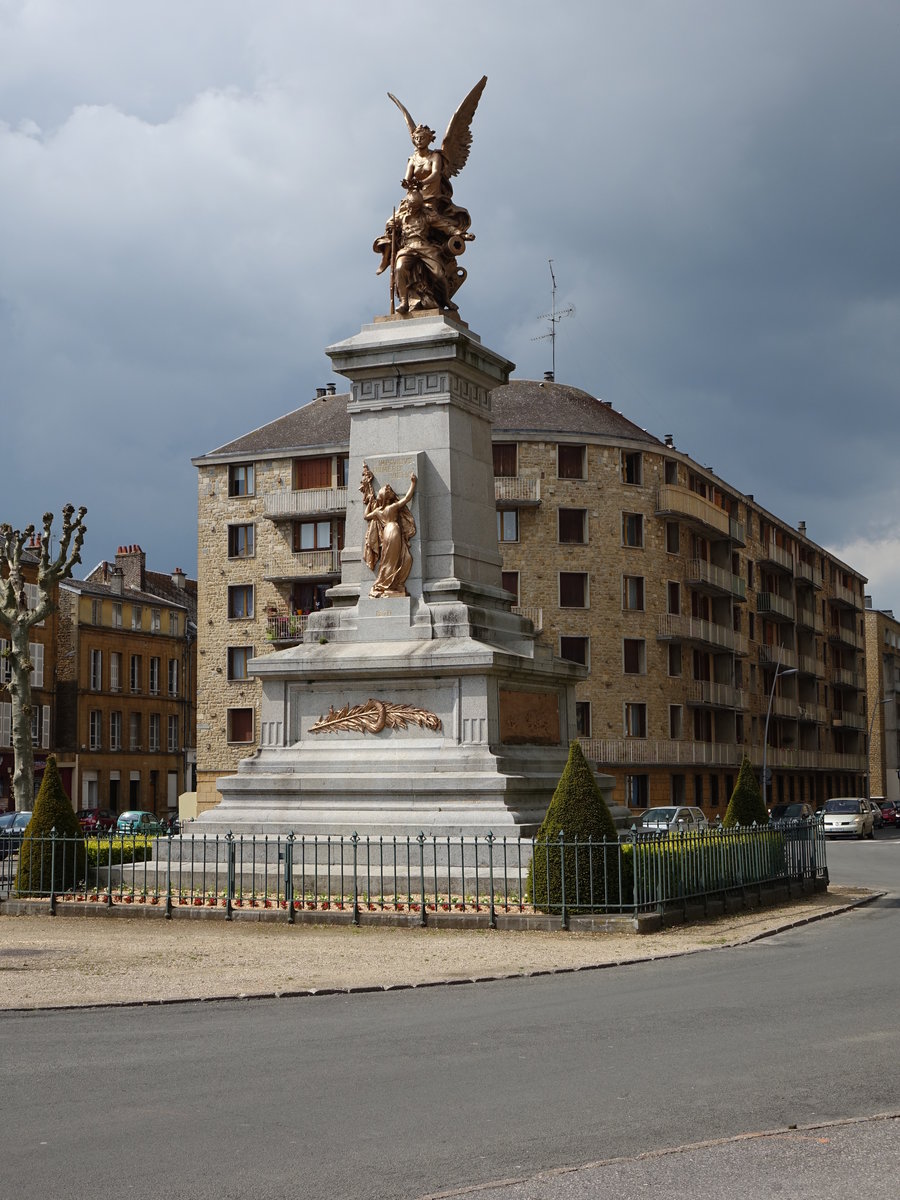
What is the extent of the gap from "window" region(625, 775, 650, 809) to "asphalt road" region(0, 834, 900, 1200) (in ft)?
154

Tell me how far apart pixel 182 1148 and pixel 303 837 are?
1203cm

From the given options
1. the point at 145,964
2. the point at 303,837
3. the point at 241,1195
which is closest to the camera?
the point at 241,1195

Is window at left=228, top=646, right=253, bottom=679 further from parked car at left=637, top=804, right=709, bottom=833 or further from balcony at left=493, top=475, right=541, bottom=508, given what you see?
parked car at left=637, top=804, right=709, bottom=833

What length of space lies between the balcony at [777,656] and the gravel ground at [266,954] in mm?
60040

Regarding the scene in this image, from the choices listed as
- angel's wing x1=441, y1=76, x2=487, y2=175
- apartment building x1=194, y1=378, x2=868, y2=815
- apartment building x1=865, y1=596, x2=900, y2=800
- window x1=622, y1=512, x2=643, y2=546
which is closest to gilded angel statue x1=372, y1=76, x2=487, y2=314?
angel's wing x1=441, y1=76, x2=487, y2=175

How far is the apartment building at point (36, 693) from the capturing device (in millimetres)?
68562

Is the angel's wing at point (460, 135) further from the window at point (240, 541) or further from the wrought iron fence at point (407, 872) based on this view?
the window at point (240, 541)

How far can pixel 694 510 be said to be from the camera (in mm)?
63594

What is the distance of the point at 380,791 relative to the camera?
68.3ft

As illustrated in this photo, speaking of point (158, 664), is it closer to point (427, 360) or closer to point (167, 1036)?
point (427, 360)

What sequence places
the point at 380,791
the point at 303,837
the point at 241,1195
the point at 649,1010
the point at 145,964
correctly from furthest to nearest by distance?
the point at 380,791, the point at 303,837, the point at 145,964, the point at 649,1010, the point at 241,1195

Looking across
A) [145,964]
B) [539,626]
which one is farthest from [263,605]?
[145,964]

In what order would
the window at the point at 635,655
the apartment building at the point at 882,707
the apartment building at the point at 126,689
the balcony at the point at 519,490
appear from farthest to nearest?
the apartment building at the point at 882,707
the apartment building at the point at 126,689
the window at the point at 635,655
the balcony at the point at 519,490

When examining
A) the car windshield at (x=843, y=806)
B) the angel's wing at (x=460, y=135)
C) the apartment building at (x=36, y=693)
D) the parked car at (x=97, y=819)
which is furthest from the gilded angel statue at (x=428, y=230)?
the apartment building at (x=36, y=693)
